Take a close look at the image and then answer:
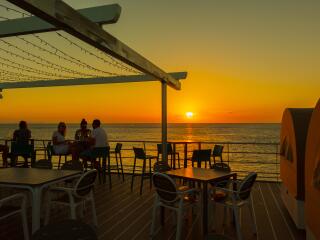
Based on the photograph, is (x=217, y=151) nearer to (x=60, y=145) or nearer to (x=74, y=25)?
(x=60, y=145)

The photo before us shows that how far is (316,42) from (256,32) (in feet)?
4.85

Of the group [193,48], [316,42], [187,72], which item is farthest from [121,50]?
[316,42]

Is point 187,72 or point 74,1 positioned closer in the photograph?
point 74,1

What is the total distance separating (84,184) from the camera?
3699 millimetres

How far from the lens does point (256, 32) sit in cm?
744

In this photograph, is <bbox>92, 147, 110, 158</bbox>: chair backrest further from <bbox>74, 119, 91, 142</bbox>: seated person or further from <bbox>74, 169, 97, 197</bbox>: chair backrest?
<bbox>74, 169, 97, 197</bbox>: chair backrest

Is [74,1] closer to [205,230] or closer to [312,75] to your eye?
[205,230]

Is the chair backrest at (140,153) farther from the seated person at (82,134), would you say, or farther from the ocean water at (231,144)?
the seated person at (82,134)

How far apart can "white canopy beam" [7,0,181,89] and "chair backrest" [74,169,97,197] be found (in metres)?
1.41

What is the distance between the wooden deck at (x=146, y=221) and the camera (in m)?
3.83

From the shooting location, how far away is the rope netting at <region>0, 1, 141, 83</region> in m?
4.15

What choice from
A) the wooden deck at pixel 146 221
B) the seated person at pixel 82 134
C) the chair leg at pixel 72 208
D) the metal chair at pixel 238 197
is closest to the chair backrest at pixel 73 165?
the wooden deck at pixel 146 221

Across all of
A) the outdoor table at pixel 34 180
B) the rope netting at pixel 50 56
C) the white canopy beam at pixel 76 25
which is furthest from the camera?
the rope netting at pixel 50 56

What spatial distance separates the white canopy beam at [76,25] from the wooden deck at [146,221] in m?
2.10
